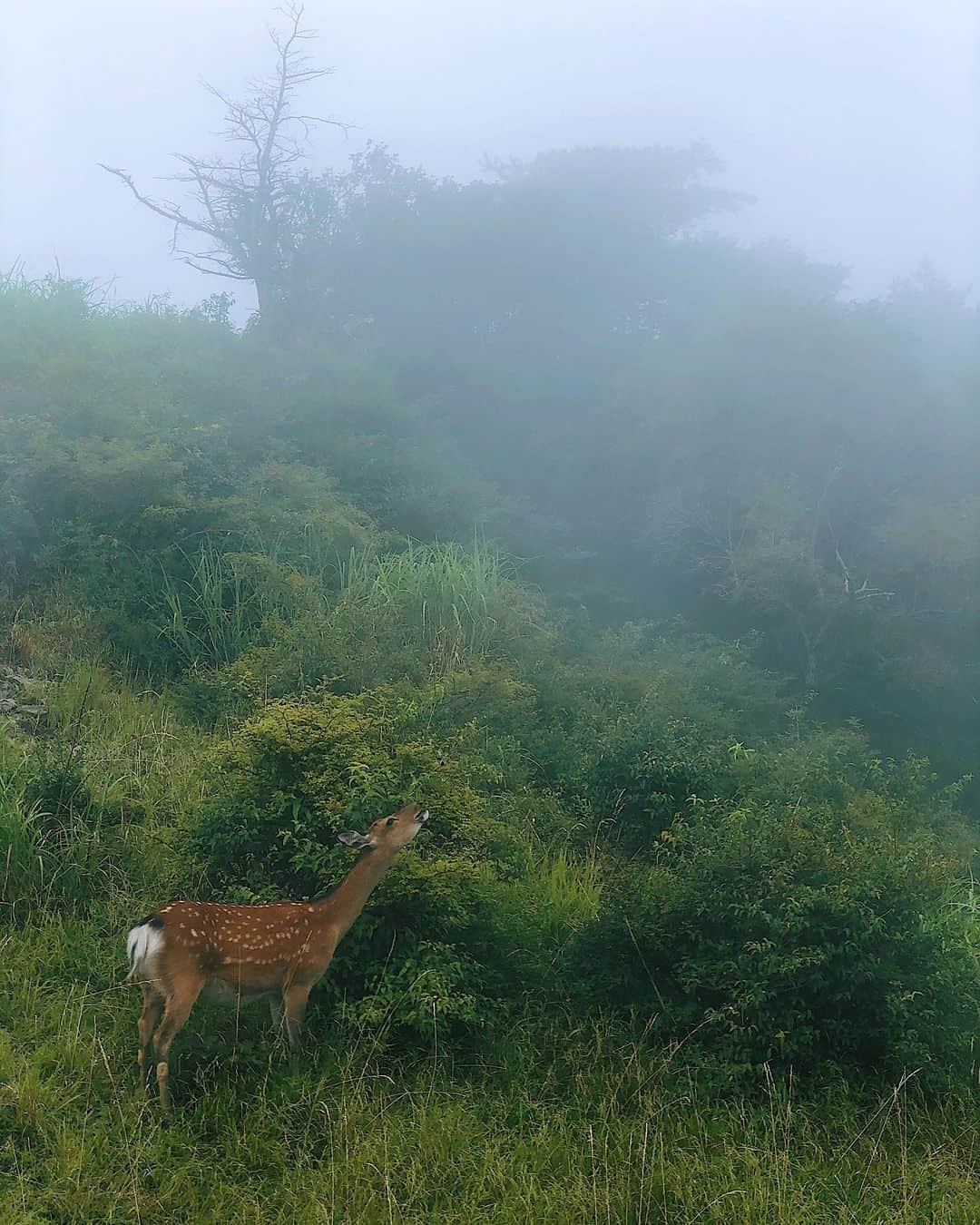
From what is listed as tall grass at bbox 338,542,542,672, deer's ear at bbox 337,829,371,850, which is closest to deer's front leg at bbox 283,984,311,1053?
deer's ear at bbox 337,829,371,850

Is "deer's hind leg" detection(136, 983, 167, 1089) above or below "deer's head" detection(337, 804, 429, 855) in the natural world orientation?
below

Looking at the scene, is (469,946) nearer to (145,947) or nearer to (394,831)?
(394,831)

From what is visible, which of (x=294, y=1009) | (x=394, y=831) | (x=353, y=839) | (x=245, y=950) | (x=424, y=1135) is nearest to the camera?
(x=424, y=1135)

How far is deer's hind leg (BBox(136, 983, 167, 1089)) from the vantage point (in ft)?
14.1

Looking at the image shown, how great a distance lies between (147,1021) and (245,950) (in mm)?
447

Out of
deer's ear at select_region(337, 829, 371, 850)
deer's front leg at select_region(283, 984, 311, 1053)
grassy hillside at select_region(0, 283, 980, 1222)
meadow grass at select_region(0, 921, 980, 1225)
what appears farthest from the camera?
deer's ear at select_region(337, 829, 371, 850)

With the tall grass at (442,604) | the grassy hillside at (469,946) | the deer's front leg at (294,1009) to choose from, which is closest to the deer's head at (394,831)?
the grassy hillside at (469,946)

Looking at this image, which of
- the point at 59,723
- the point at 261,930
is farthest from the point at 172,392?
the point at 261,930

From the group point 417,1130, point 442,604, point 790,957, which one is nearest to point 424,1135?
point 417,1130

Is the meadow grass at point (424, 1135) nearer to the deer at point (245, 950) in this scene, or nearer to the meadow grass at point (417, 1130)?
the meadow grass at point (417, 1130)

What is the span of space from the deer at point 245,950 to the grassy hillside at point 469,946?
0.79ft

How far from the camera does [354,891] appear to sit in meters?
4.82

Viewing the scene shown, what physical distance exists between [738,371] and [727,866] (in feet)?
54.9

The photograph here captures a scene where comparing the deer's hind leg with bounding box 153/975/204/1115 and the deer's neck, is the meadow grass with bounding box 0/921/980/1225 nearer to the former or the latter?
the deer's hind leg with bounding box 153/975/204/1115
